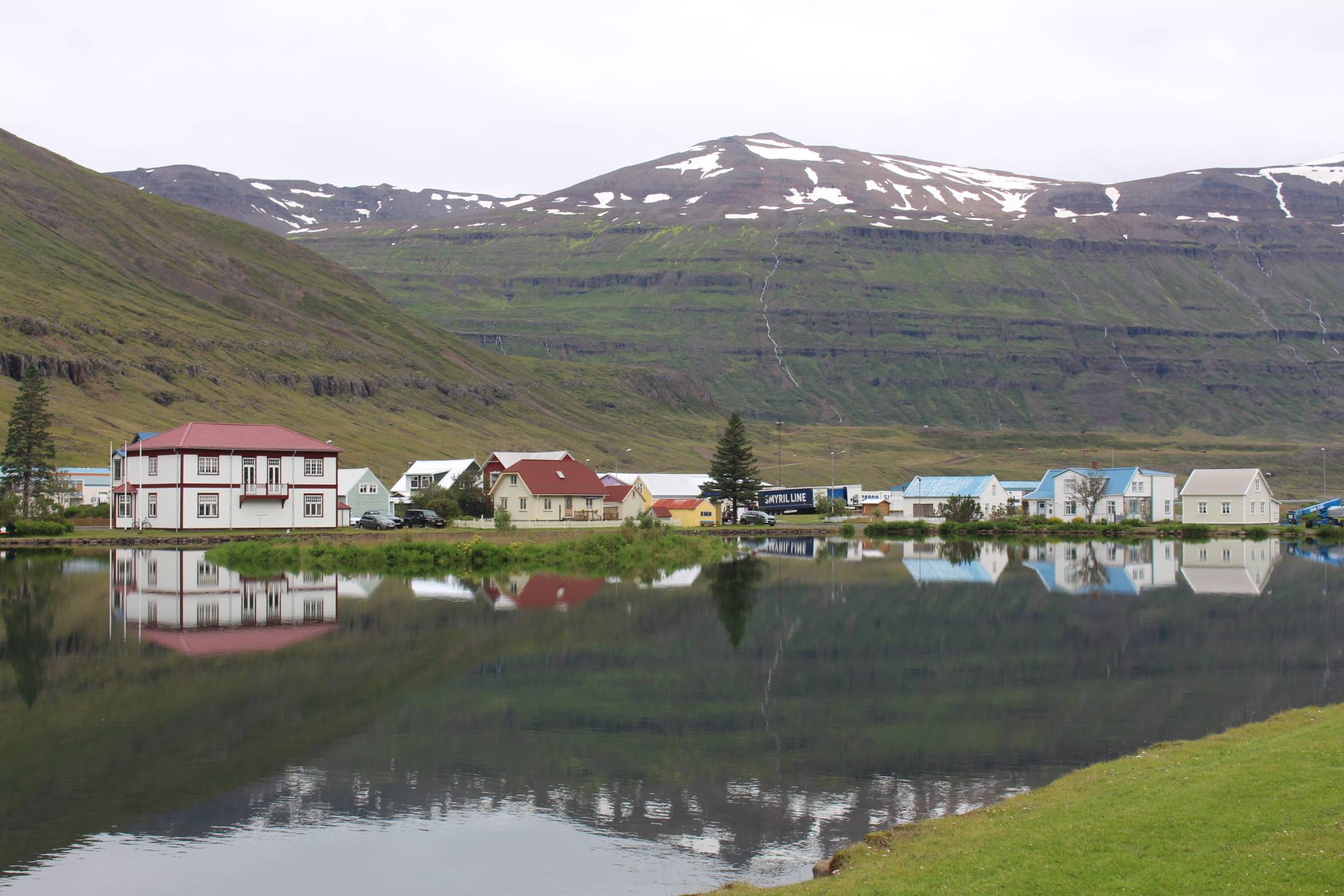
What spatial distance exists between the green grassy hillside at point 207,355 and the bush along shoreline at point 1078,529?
56421 millimetres

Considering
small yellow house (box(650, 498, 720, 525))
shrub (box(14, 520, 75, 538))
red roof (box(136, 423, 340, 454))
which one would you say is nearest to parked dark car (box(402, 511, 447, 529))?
red roof (box(136, 423, 340, 454))

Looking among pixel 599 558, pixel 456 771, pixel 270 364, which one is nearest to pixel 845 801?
→ pixel 456 771

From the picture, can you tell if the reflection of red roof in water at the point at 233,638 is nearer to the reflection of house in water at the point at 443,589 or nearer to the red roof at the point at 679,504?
the reflection of house in water at the point at 443,589

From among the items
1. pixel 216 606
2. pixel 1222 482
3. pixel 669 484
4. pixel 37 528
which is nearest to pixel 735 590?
pixel 216 606

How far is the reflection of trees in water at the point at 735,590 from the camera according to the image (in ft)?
111

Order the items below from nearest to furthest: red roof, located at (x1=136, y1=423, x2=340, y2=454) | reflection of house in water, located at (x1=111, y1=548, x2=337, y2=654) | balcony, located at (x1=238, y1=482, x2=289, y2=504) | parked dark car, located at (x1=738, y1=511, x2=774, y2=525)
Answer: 1. reflection of house in water, located at (x1=111, y1=548, x2=337, y2=654)
2. red roof, located at (x1=136, y1=423, x2=340, y2=454)
3. balcony, located at (x1=238, y1=482, x2=289, y2=504)
4. parked dark car, located at (x1=738, y1=511, x2=774, y2=525)

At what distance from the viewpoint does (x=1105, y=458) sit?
7032 inches

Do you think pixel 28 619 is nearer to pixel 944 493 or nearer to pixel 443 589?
pixel 443 589

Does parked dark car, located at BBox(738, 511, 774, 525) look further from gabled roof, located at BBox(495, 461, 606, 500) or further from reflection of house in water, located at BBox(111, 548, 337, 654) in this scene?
reflection of house in water, located at BBox(111, 548, 337, 654)

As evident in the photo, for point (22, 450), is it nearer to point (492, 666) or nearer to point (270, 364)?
point (492, 666)

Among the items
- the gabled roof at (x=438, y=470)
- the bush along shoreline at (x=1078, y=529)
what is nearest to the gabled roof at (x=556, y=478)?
the gabled roof at (x=438, y=470)

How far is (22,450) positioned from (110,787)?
2609 inches

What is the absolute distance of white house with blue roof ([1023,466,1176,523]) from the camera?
97.5m

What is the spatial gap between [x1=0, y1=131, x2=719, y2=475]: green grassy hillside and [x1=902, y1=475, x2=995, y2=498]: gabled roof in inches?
2012
